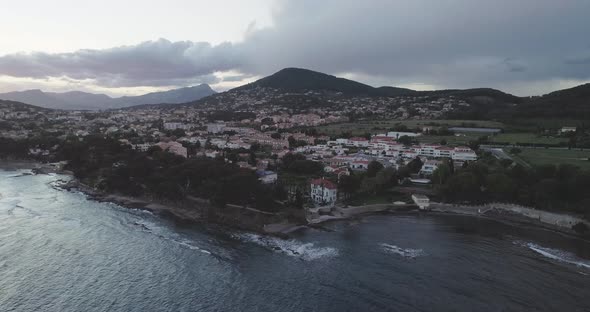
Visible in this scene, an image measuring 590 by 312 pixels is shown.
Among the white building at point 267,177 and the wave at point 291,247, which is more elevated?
the white building at point 267,177

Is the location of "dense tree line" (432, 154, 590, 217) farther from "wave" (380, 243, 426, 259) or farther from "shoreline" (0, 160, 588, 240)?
"wave" (380, 243, 426, 259)

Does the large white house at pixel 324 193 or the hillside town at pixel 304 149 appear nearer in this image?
the large white house at pixel 324 193

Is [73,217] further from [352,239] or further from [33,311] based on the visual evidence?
[352,239]

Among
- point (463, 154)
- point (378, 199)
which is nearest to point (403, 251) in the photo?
point (378, 199)

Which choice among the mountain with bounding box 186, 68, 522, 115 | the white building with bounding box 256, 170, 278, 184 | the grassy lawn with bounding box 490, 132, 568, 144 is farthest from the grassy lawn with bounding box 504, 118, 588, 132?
the white building with bounding box 256, 170, 278, 184

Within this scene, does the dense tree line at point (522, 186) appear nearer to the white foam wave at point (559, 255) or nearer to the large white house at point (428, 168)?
the large white house at point (428, 168)

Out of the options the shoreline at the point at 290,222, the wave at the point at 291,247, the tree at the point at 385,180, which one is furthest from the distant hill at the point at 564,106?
the wave at the point at 291,247

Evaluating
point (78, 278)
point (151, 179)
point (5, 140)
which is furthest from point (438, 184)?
point (5, 140)
